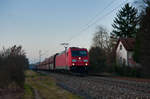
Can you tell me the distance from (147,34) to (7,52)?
1819cm

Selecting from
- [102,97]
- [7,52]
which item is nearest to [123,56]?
[7,52]

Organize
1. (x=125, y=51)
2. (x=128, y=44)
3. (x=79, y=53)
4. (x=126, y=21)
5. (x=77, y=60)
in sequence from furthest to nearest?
(x=126, y=21), (x=128, y=44), (x=125, y=51), (x=79, y=53), (x=77, y=60)

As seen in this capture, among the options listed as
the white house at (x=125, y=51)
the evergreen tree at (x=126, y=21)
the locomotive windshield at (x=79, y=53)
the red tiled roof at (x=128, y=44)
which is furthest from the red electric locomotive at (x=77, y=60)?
the evergreen tree at (x=126, y=21)

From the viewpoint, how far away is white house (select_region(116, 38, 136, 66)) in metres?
49.0

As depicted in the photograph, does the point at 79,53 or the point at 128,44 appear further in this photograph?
the point at 128,44

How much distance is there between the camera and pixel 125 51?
5006cm

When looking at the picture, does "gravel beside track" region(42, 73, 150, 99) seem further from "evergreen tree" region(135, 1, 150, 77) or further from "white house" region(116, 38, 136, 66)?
"white house" region(116, 38, 136, 66)

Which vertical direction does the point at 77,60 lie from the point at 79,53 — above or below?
below

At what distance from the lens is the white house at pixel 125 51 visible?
161 feet

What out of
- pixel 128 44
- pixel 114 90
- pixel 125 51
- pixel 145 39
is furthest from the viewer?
pixel 128 44

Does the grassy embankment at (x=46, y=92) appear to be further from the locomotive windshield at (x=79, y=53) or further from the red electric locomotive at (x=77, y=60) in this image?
the locomotive windshield at (x=79, y=53)

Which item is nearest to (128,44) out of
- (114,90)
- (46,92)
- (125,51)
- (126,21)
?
(125,51)

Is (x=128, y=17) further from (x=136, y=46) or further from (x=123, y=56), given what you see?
(x=136, y=46)

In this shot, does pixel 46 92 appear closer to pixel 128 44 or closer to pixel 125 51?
pixel 125 51
